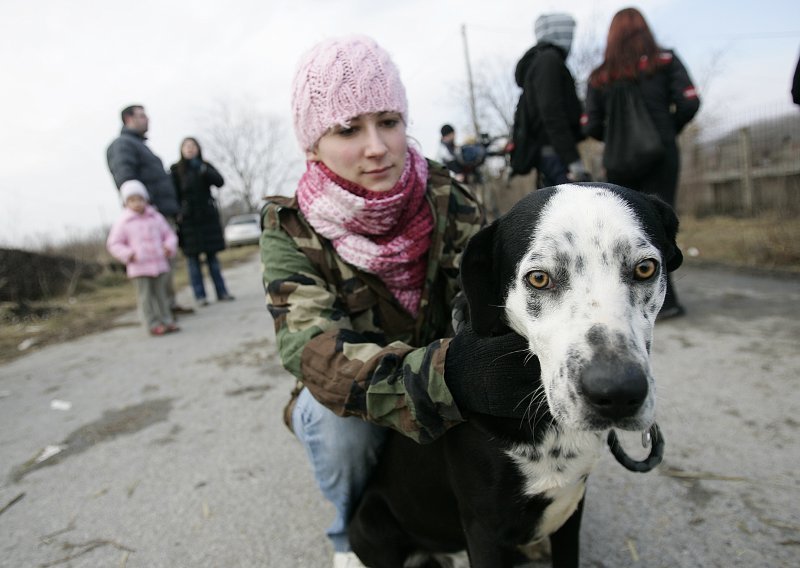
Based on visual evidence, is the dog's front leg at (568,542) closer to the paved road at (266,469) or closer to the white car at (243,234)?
the paved road at (266,469)

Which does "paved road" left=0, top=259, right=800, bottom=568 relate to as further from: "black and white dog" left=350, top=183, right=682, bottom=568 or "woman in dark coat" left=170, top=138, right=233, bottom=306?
"woman in dark coat" left=170, top=138, right=233, bottom=306

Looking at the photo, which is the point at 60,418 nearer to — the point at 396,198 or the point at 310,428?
the point at 310,428

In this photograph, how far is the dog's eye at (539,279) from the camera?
1238mm

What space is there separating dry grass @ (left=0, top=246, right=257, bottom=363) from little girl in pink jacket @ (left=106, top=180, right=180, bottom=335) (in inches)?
51.5

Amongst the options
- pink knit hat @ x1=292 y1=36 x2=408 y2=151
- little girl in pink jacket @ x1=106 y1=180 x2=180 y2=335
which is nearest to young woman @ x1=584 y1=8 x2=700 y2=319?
pink knit hat @ x1=292 y1=36 x2=408 y2=151

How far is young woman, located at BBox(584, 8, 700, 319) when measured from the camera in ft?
11.8

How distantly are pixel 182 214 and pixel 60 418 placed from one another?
3997 millimetres

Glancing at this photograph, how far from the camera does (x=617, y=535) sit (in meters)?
1.85

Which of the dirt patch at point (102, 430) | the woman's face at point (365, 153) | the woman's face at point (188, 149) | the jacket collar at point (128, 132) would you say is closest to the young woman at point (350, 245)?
the woman's face at point (365, 153)

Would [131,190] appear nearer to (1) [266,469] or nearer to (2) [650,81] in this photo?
(1) [266,469]

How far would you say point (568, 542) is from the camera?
1.57m

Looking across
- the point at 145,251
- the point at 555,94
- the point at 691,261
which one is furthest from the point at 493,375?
the point at 691,261

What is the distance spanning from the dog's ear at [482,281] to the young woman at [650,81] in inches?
107

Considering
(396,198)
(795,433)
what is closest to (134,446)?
(396,198)
